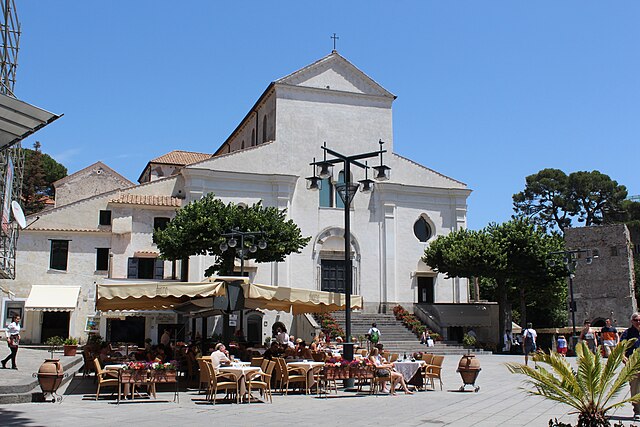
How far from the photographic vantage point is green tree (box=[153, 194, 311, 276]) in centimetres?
2962

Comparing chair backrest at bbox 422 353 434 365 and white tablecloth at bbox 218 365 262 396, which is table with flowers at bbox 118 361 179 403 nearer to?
white tablecloth at bbox 218 365 262 396

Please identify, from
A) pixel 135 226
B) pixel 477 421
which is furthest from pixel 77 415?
pixel 135 226

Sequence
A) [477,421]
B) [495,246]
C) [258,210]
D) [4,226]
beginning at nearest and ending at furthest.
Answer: [477,421] → [4,226] → [258,210] → [495,246]

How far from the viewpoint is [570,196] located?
73000 mm

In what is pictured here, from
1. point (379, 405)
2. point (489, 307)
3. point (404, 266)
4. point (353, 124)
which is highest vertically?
point (353, 124)

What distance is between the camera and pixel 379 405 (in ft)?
43.4

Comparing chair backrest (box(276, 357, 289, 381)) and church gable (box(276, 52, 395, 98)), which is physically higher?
church gable (box(276, 52, 395, 98))

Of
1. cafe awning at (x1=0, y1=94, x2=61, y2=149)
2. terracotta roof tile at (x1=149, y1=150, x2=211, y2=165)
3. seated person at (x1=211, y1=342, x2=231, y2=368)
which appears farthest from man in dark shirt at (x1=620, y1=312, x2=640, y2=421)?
terracotta roof tile at (x1=149, y1=150, x2=211, y2=165)

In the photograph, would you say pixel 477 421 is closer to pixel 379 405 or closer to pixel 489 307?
pixel 379 405

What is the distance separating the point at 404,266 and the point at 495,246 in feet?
22.0

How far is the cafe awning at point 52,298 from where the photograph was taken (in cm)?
3388

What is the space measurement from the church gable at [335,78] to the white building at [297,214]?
0.06m

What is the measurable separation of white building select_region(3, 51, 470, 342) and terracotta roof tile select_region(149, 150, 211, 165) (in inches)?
470

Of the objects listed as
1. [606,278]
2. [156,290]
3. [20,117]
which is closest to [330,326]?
[156,290]
